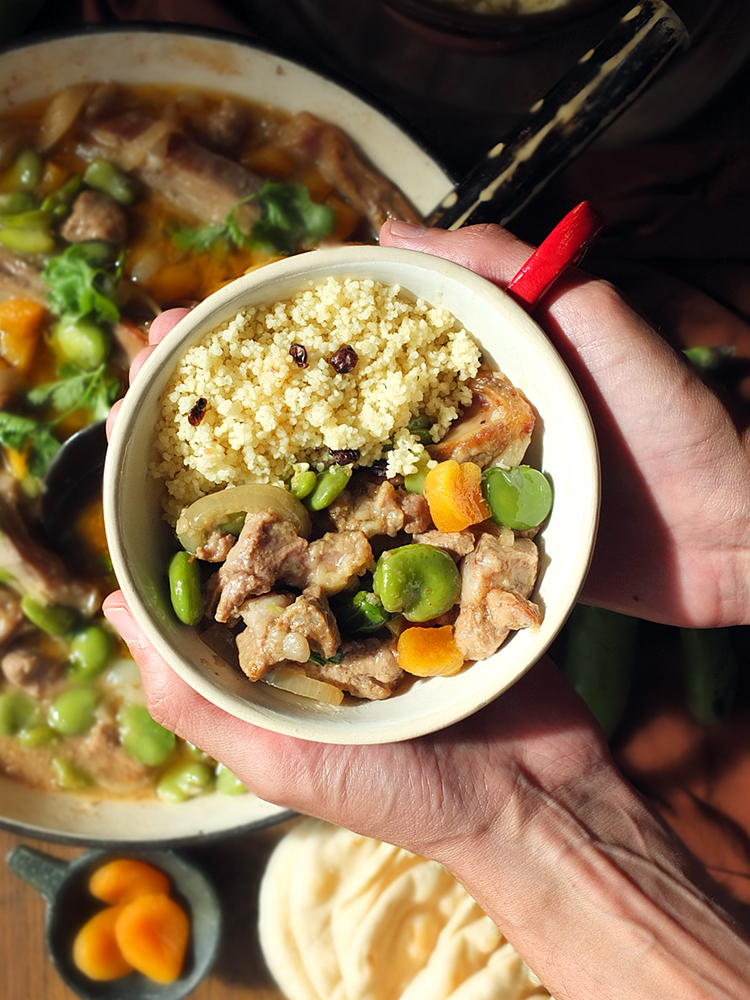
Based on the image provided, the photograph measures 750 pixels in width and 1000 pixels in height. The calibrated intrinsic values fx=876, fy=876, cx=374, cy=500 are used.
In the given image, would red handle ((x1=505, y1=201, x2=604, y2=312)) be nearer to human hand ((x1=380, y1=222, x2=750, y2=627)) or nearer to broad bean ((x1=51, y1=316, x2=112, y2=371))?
human hand ((x1=380, y1=222, x2=750, y2=627))

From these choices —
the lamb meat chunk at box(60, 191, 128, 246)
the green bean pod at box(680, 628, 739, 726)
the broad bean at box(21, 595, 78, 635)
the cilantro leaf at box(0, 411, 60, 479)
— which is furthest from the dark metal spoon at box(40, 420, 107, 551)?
the green bean pod at box(680, 628, 739, 726)

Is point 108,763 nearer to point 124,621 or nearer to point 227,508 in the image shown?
point 124,621

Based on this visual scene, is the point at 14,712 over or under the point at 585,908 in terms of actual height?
under

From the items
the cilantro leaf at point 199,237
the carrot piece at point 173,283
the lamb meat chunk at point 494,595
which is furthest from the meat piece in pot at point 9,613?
the lamb meat chunk at point 494,595

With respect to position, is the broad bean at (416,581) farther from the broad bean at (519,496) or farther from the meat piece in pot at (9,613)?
the meat piece in pot at (9,613)

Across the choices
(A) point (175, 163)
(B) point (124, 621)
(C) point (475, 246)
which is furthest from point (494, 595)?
(A) point (175, 163)
